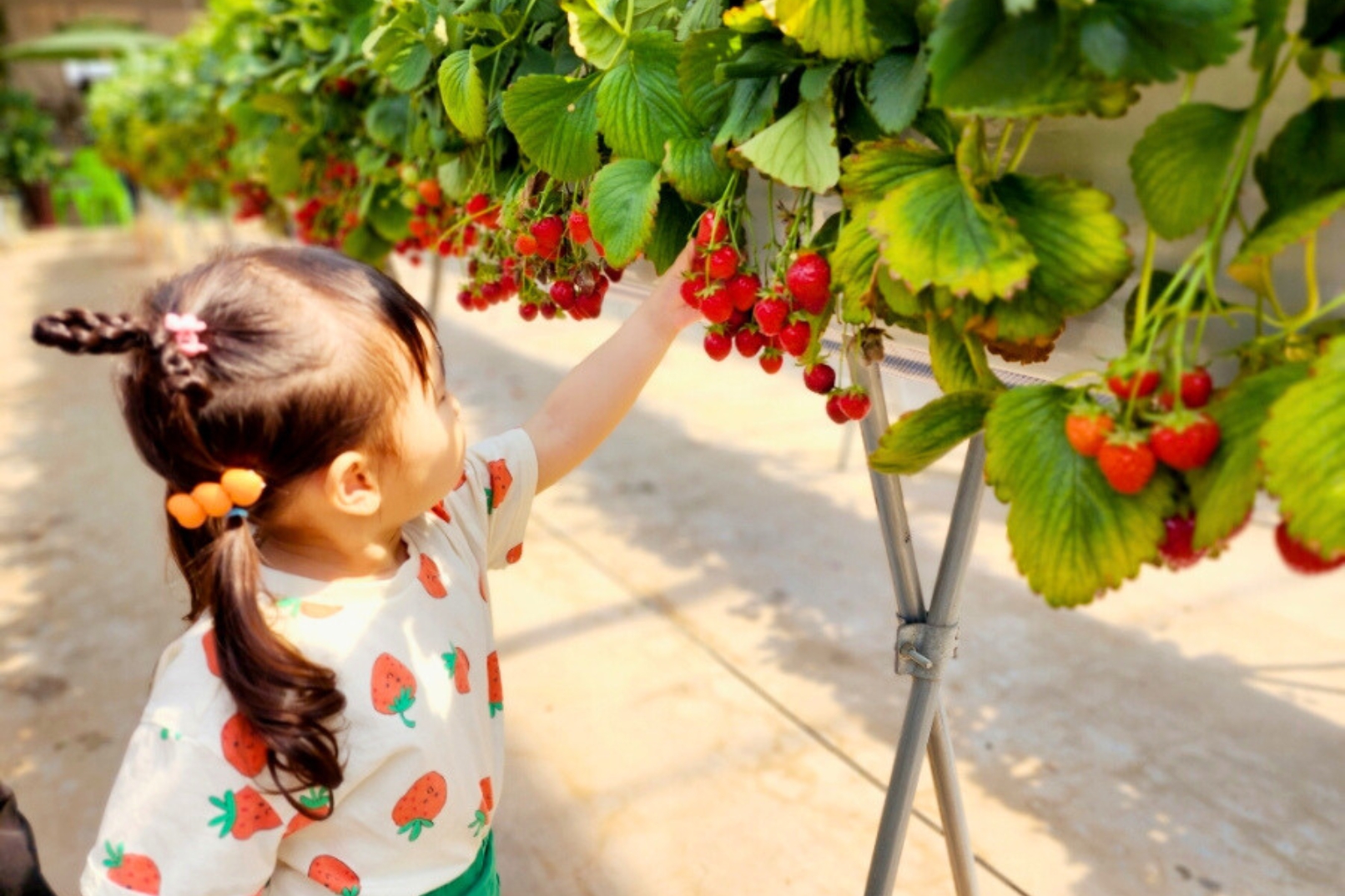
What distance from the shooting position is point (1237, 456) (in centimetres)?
43

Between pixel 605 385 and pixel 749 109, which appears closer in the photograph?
pixel 749 109

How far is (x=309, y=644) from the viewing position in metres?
0.87

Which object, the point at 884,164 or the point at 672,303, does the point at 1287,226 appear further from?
the point at 672,303

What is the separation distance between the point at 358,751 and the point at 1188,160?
784mm

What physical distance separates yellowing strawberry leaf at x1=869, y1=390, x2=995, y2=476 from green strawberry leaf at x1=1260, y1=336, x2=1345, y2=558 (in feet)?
0.55

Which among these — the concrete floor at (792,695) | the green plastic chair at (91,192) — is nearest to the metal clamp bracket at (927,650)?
the concrete floor at (792,695)

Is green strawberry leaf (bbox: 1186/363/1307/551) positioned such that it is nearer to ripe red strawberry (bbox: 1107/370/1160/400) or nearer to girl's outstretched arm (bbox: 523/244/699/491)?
ripe red strawberry (bbox: 1107/370/1160/400)

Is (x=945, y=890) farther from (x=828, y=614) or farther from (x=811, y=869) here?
(x=828, y=614)

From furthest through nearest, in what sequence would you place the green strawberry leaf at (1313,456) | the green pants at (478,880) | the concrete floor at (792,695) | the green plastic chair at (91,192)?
the green plastic chair at (91,192) < the concrete floor at (792,695) < the green pants at (478,880) < the green strawberry leaf at (1313,456)

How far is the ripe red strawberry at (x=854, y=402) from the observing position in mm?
734

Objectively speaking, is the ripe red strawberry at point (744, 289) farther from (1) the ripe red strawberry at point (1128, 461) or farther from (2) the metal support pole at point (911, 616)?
(1) the ripe red strawberry at point (1128, 461)

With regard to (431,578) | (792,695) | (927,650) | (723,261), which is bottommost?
(792,695)

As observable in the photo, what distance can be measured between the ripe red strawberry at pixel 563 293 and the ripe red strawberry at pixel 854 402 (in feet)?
1.14

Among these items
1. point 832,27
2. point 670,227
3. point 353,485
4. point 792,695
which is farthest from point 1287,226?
point 792,695
